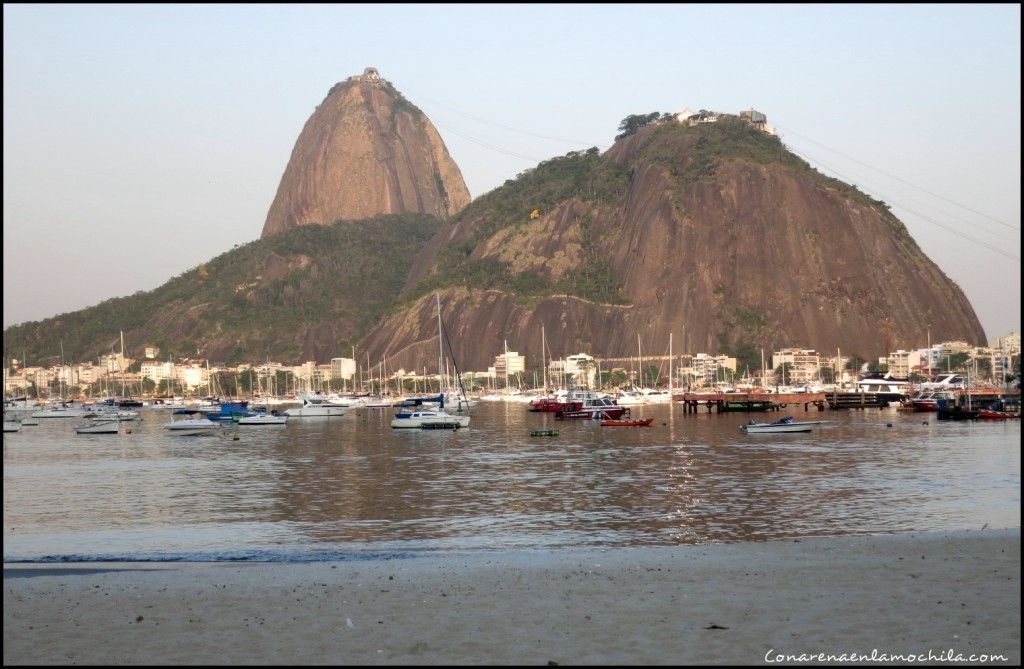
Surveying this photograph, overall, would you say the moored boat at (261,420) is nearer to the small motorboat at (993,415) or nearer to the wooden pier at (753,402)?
the wooden pier at (753,402)

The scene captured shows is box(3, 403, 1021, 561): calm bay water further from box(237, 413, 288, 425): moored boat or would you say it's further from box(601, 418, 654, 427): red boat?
box(237, 413, 288, 425): moored boat

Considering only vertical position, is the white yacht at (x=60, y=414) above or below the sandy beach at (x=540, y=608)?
A: above

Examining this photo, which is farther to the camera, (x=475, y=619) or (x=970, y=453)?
(x=970, y=453)

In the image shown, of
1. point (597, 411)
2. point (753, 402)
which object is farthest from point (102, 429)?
point (753, 402)

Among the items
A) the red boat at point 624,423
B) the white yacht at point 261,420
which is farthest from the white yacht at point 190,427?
the red boat at point 624,423

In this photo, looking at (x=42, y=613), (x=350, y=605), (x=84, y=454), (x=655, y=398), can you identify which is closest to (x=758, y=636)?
(x=350, y=605)

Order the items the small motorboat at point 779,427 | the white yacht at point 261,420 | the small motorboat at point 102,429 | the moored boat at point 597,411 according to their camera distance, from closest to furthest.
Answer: the small motorboat at point 779,427 → the small motorboat at point 102,429 → the moored boat at point 597,411 → the white yacht at point 261,420

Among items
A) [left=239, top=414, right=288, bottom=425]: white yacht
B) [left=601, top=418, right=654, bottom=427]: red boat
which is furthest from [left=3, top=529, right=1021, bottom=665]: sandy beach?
[left=239, top=414, right=288, bottom=425]: white yacht

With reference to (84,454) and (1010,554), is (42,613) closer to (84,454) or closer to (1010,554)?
(1010,554)
